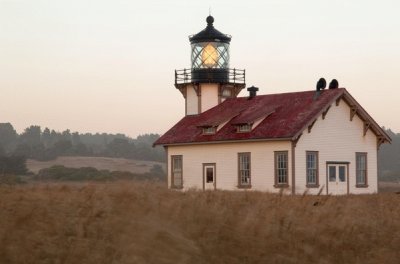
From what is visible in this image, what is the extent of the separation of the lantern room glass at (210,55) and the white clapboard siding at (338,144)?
1068 cm

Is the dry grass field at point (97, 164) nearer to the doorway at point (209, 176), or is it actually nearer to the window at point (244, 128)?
the doorway at point (209, 176)

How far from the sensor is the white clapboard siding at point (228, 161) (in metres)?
34.3

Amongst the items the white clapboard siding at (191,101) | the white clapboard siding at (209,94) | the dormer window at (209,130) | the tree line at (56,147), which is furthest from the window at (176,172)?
the tree line at (56,147)

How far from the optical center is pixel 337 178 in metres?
35.5

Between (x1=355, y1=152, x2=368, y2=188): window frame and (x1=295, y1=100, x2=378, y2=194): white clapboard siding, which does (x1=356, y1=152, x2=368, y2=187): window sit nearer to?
(x1=355, y1=152, x2=368, y2=188): window frame

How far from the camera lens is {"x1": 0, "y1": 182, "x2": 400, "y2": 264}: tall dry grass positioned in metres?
14.0

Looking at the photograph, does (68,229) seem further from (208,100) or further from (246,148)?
(208,100)

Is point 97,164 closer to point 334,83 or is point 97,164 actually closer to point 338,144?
point 334,83

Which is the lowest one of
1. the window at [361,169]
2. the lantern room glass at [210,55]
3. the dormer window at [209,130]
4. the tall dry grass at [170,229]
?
the tall dry grass at [170,229]

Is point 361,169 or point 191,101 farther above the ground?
point 191,101

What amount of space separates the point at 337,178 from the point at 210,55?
12.9 metres

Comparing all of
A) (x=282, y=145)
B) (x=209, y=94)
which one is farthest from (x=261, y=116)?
(x=209, y=94)

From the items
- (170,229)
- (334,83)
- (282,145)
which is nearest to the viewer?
(170,229)

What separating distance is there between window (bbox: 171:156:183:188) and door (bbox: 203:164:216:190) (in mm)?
2097
